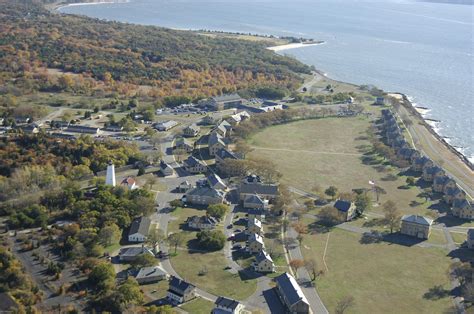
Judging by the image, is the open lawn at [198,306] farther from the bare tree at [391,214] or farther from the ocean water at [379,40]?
the ocean water at [379,40]

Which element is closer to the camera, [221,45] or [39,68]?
[39,68]

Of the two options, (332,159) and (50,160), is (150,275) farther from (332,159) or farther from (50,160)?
(332,159)

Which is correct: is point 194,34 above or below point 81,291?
above

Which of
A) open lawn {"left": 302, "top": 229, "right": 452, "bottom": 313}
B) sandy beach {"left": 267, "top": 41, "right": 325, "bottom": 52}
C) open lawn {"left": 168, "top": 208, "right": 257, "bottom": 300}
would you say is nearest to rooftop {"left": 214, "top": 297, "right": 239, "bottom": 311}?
open lawn {"left": 168, "top": 208, "right": 257, "bottom": 300}

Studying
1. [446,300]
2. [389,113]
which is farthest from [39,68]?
[446,300]

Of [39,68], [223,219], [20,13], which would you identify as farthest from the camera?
[20,13]

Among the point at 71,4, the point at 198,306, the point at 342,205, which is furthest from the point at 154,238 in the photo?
the point at 71,4

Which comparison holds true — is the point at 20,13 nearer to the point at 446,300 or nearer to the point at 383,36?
the point at 383,36

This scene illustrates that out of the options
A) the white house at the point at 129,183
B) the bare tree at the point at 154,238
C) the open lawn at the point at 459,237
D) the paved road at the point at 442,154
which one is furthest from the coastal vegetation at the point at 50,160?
the paved road at the point at 442,154
